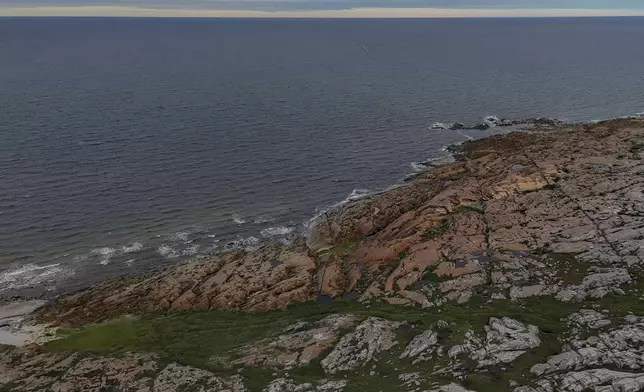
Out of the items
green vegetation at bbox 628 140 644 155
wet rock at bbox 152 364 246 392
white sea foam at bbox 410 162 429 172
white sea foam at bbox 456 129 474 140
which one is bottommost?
white sea foam at bbox 410 162 429 172

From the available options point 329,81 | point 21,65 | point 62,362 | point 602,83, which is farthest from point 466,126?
point 21,65

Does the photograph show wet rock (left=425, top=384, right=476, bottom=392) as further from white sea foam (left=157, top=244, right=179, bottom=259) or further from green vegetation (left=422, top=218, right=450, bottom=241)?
white sea foam (left=157, top=244, right=179, bottom=259)

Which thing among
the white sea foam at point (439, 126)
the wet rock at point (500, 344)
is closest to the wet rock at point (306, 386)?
the wet rock at point (500, 344)

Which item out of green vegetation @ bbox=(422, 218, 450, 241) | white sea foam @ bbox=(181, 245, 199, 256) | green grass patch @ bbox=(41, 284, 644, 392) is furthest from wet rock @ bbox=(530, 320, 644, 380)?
white sea foam @ bbox=(181, 245, 199, 256)

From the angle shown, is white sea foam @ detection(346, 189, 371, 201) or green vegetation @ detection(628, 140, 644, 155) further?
white sea foam @ detection(346, 189, 371, 201)

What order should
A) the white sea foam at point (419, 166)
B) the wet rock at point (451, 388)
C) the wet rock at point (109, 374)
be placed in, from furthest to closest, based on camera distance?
the white sea foam at point (419, 166) < the wet rock at point (109, 374) < the wet rock at point (451, 388)

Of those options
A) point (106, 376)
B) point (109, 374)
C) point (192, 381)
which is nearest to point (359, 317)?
point (192, 381)

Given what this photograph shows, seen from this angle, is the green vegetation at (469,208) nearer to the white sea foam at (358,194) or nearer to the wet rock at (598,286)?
the wet rock at (598,286)
